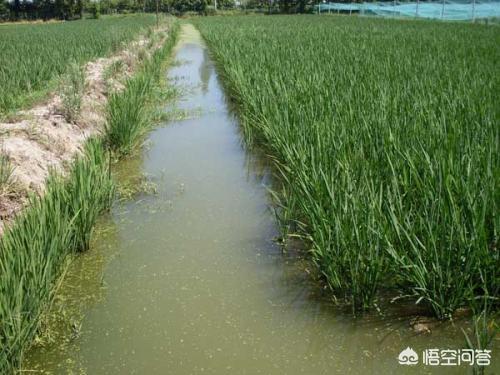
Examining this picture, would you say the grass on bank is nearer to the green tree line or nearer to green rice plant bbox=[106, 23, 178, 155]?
green rice plant bbox=[106, 23, 178, 155]

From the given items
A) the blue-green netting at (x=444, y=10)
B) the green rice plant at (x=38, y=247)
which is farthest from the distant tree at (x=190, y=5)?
the green rice plant at (x=38, y=247)

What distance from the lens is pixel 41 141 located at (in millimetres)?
4074

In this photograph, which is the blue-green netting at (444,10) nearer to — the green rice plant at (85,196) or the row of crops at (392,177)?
the row of crops at (392,177)

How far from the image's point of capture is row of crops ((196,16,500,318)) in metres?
2.04

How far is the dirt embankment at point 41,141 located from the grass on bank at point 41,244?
0.23 meters

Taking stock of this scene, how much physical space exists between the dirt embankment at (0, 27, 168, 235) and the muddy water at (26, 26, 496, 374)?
0.59 metres

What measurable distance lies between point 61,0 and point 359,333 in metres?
46.2

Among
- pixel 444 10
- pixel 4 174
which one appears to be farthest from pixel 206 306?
pixel 444 10

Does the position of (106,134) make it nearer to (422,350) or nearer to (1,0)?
(422,350)

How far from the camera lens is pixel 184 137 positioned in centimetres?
545

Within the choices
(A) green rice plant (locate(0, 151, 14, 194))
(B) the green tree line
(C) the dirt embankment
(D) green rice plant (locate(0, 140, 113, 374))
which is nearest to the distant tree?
(B) the green tree line

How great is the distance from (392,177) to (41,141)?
300 centimetres

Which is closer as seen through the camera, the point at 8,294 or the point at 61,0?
the point at 8,294

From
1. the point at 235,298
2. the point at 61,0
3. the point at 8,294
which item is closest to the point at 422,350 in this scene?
the point at 235,298
